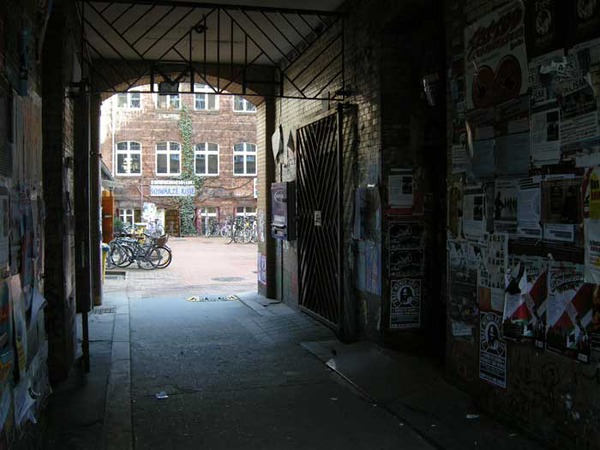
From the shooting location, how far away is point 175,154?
32.7 m

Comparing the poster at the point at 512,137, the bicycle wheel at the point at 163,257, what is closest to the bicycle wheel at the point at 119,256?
the bicycle wheel at the point at 163,257

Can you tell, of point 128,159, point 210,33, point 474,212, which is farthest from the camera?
point 128,159

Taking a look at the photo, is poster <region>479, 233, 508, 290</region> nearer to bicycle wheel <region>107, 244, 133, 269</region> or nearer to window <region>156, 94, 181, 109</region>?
bicycle wheel <region>107, 244, 133, 269</region>

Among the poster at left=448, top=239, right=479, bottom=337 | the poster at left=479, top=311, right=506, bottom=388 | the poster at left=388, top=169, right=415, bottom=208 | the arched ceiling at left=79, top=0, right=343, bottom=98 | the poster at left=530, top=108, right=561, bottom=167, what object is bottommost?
the poster at left=479, top=311, right=506, bottom=388

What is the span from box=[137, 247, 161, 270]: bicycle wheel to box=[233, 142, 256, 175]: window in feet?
50.8

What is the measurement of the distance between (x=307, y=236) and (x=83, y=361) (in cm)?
407

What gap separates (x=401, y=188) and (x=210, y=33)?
14.3 feet

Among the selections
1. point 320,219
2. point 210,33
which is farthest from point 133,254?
point 320,219

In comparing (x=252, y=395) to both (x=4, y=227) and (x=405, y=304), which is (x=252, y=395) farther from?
(x=4, y=227)

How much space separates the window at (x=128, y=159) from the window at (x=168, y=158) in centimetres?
99

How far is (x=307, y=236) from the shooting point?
9250 mm

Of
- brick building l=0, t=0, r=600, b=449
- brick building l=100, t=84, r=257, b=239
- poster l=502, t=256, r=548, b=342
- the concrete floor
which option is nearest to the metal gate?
brick building l=0, t=0, r=600, b=449

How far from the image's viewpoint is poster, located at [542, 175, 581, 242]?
12.0 ft

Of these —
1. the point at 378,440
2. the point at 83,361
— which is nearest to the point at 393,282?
the point at 378,440
